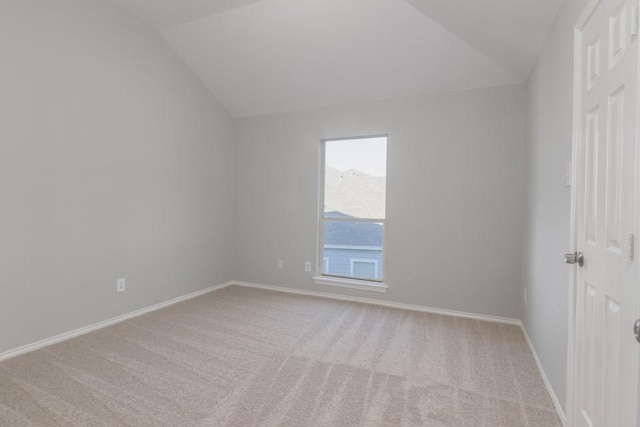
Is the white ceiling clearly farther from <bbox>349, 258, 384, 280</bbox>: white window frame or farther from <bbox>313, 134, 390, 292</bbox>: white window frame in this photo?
<bbox>349, 258, 384, 280</bbox>: white window frame

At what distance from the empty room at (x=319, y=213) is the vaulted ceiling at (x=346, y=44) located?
0.03 m

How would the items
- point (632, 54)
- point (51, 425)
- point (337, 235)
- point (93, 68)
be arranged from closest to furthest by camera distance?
point (632, 54), point (51, 425), point (93, 68), point (337, 235)

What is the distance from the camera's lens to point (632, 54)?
100 centimetres

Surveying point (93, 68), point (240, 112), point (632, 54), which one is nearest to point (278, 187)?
point (240, 112)

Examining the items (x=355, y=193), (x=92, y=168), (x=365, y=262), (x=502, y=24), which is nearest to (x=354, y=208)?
(x=355, y=193)

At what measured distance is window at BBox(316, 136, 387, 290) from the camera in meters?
3.80

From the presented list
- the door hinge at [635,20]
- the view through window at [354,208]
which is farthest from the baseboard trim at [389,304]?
the door hinge at [635,20]

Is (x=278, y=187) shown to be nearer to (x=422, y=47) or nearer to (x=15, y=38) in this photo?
(x=422, y=47)

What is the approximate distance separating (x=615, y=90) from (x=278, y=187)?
351 cm

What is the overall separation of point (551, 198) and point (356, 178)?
221cm

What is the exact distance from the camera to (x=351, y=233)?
3994 mm

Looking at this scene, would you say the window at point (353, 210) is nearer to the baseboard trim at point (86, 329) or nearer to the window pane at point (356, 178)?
the window pane at point (356, 178)

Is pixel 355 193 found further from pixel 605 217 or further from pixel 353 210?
pixel 605 217

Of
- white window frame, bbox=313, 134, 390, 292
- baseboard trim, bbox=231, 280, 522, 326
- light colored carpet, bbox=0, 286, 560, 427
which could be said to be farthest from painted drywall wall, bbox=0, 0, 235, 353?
white window frame, bbox=313, 134, 390, 292
